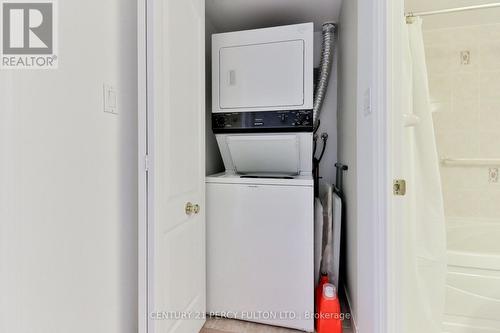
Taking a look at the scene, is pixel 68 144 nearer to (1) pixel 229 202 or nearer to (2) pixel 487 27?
(1) pixel 229 202

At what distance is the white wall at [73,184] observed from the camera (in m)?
0.79

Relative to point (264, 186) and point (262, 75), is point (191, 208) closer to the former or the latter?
point (264, 186)

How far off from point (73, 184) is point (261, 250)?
1.20 metres

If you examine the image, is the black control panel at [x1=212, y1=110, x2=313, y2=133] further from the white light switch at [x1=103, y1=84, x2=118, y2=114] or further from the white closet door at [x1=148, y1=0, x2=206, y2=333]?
the white light switch at [x1=103, y1=84, x2=118, y2=114]

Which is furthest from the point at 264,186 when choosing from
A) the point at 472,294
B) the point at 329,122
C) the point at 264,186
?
the point at 472,294

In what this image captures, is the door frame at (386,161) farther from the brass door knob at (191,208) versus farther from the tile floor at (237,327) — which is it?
the brass door knob at (191,208)

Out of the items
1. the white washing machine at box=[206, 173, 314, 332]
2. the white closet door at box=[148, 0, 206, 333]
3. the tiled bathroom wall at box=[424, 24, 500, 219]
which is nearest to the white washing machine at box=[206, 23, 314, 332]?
the white washing machine at box=[206, 173, 314, 332]

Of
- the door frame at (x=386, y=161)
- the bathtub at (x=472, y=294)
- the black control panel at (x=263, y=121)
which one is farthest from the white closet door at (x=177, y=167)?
the bathtub at (x=472, y=294)

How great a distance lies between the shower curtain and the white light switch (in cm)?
139

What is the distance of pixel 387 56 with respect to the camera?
100cm

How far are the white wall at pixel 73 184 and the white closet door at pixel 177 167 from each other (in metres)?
0.18

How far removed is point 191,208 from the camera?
4.98ft

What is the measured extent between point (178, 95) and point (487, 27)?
2606 millimetres

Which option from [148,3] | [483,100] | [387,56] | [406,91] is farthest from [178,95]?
[483,100]
